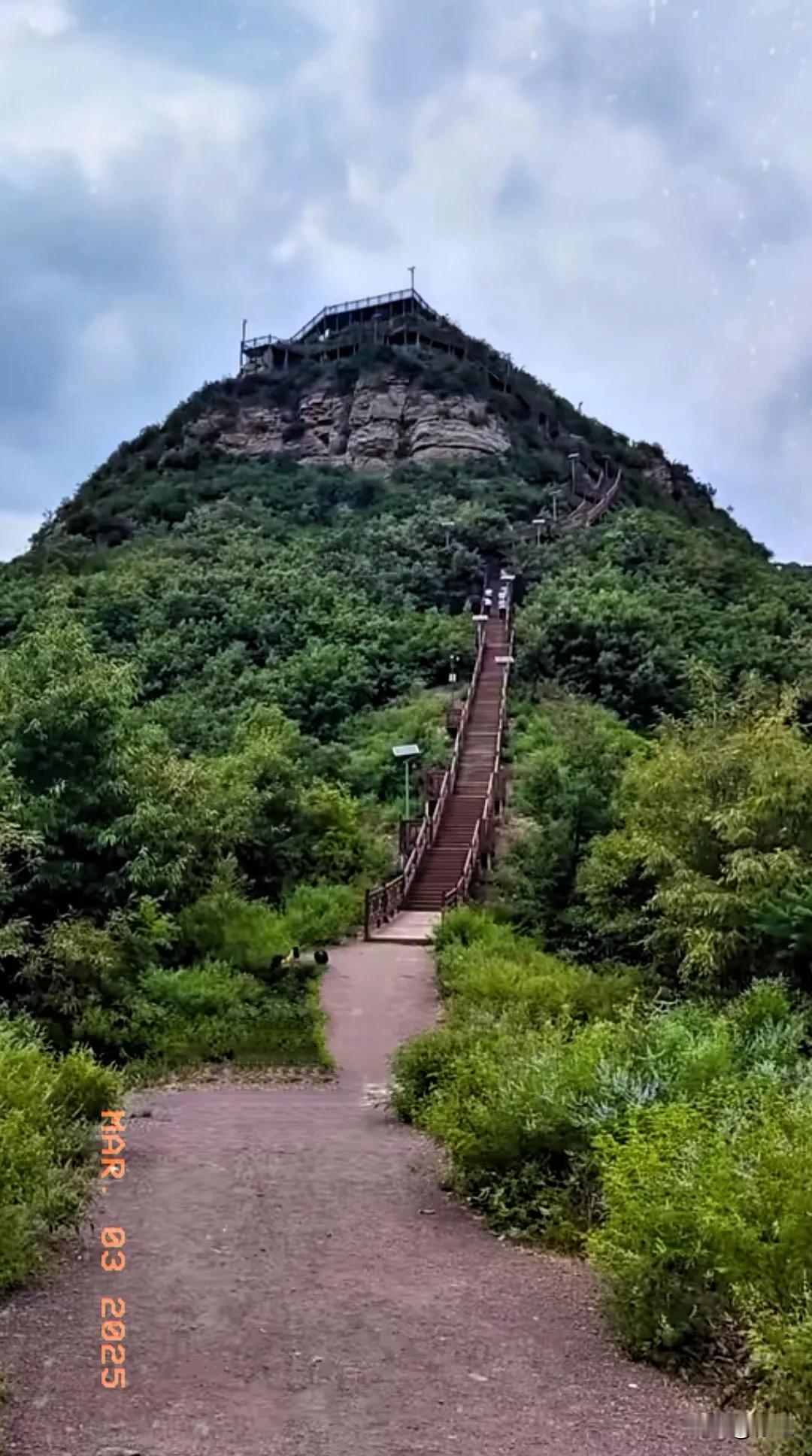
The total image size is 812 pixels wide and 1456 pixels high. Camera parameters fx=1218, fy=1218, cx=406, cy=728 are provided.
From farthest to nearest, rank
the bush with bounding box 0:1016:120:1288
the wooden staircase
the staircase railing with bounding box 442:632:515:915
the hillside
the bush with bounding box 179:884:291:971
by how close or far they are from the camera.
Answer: the hillside, the staircase railing with bounding box 442:632:515:915, the wooden staircase, the bush with bounding box 179:884:291:971, the bush with bounding box 0:1016:120:1288

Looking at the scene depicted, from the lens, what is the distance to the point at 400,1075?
11.3 meters

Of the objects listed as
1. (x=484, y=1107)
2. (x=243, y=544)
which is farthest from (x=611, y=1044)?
(x=243, y=544)

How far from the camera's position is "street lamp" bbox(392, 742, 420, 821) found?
25406mm

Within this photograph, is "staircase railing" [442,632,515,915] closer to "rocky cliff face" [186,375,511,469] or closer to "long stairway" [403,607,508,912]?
"long stairway" [403,607,508,912]

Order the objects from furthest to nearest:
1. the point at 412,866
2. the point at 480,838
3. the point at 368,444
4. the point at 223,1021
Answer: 1. the point at 368,444
2. the point at 480,838
3. the point at 412,866
4. the point at 223,1021

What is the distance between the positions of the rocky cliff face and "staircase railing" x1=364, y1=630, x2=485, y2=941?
3726 cm

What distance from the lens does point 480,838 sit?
24.9 metres

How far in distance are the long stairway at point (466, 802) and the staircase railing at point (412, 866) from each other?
13cm

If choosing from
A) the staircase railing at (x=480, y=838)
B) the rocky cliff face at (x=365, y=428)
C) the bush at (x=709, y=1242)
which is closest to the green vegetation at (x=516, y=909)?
the bush at (x=709, y=1242)

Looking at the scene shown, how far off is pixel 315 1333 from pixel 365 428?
65450 millimetres

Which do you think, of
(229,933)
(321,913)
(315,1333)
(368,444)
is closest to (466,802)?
(321,913)

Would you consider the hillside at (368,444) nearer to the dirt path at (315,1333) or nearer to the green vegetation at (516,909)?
the green vegetation at (516,909)
